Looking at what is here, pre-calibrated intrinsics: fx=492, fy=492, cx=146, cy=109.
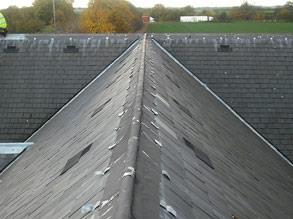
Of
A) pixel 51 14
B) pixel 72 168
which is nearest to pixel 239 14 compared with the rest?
pixel 51 14

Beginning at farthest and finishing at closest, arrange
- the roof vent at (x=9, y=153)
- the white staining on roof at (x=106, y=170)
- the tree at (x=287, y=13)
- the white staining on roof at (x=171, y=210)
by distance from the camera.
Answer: the tree at (x=287, y=13)
the roof vent at (x=9, y=153)
the white staining on roof at (x=106, y=170)
the white staining on roof at (x=171, y=210)

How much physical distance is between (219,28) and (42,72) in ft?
160

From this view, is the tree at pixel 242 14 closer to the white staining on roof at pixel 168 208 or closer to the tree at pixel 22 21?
the tree at pixel 22 21

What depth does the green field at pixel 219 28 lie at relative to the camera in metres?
57.1

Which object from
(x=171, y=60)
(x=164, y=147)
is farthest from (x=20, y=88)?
(x=164, y=147)

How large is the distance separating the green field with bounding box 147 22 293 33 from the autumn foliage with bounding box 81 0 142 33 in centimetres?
1311

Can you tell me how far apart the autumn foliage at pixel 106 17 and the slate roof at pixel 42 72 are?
2459 centimetres

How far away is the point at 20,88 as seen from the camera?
15141mm

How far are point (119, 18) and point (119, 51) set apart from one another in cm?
2779

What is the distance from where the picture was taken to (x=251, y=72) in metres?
15.2

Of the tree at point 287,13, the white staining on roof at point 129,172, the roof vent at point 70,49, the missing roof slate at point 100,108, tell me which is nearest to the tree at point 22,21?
the roof vent at point 70,49

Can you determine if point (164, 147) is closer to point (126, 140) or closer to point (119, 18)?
point (126, 140)

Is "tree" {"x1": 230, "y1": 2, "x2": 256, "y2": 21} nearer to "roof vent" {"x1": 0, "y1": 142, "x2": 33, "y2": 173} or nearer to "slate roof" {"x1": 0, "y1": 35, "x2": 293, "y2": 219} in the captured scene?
"slate roof" {"x1": 0, "y1": 35, "x2": 293, "y2": 219}

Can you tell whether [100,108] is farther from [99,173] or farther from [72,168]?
[99,173]
